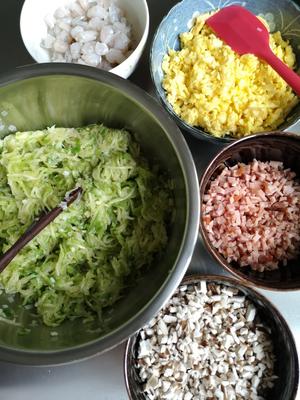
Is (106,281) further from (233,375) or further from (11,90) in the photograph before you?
(11,90)

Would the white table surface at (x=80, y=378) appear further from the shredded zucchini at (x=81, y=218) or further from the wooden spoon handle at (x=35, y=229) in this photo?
the wooden spoon handle at (x=35, y=229)

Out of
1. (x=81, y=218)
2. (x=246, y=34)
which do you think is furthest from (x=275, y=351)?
(x=246, y=34)

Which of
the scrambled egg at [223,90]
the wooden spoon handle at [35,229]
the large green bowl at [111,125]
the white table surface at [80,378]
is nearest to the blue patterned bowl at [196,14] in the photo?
the scrambled egg at [223,90]

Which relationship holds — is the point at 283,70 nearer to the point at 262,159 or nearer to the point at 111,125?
the point at 262,159

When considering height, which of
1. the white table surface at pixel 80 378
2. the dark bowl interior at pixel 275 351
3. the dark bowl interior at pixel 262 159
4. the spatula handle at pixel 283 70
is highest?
the spatula handle at pixel 283 70

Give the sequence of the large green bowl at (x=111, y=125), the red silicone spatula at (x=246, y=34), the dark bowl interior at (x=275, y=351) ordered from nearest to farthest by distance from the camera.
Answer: the large green bowl at (x=111, y=125) < the dark bowl interior at (x=275, y=351) < the red silicone spatula at (x=246, y=34)

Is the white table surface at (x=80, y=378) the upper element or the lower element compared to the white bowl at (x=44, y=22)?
lower

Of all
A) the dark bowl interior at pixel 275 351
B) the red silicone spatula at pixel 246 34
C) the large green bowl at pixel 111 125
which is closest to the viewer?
the large green bowl at pixel 111 125
